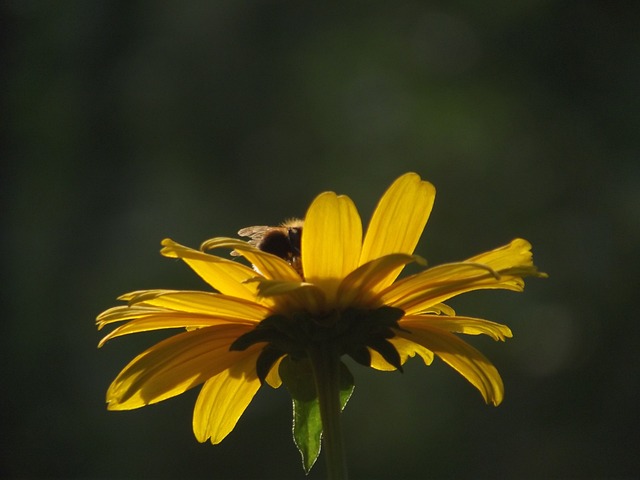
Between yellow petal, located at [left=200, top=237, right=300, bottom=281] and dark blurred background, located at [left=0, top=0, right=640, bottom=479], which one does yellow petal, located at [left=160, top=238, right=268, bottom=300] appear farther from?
dark blurred background, located at [left=0, top=0, right=640, bottom=479]

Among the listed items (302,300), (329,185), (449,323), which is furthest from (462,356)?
(329,185)

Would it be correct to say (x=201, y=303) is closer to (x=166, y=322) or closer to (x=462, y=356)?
(x=166, y=322)

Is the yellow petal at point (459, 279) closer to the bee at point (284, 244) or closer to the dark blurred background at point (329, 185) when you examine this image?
the bee at point (284, 244)

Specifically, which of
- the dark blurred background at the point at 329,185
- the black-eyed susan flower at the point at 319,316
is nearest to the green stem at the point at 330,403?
the black-eyed susan flower at the point at 319,316

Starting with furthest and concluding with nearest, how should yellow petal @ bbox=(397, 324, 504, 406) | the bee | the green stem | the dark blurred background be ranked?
the dark blurred background → the bee → yellow petal @ bbox=(397, 324, 504, 406) → the green stem

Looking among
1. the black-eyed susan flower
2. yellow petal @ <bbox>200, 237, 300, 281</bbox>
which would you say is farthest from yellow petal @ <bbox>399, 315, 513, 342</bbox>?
yellow petal @ <bbox>200, 237, 300, 281</bbox>

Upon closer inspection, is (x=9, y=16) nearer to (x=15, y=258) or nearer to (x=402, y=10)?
(x=15, y=258)
